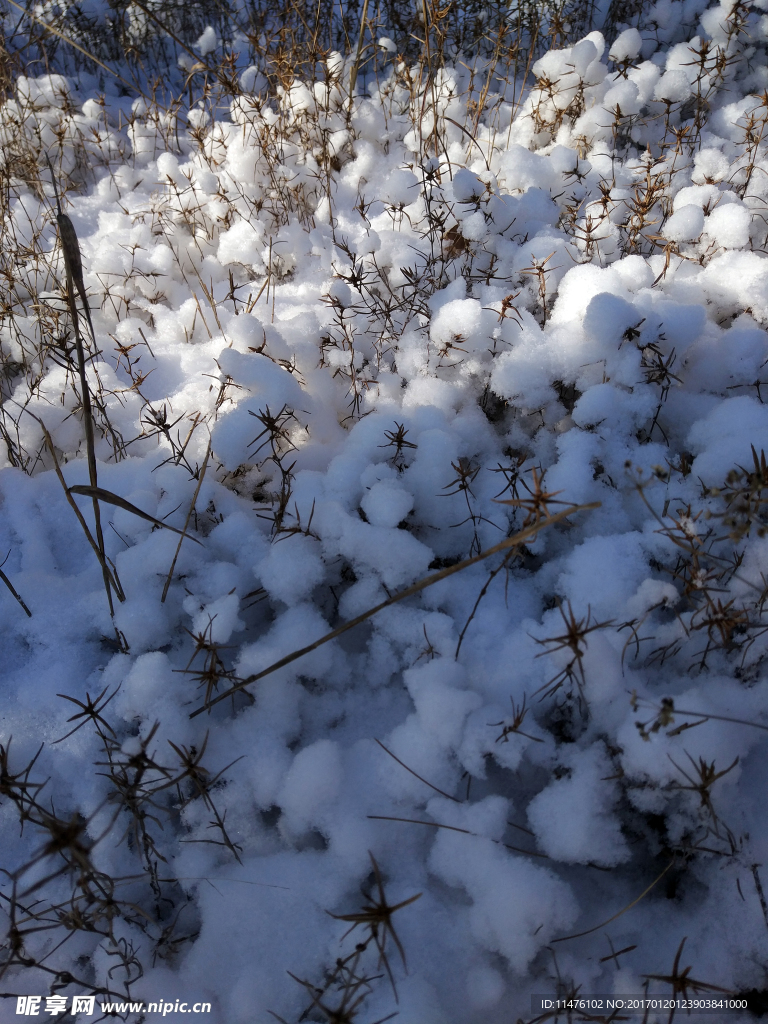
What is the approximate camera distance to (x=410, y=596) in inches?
56.1

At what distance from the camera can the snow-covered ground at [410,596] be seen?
3.61ft

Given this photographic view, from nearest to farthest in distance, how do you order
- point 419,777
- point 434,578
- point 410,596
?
point 434,578
point 419,777
point 410,596

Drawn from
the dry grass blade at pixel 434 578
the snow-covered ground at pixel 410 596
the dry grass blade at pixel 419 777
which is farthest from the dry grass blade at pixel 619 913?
the dry grass blade at pixel 434 578

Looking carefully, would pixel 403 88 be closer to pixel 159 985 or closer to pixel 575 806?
pixel 575 806

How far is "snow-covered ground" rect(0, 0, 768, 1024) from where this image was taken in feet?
3.61

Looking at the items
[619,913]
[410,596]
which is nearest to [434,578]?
[410,596]

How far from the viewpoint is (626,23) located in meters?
2.89

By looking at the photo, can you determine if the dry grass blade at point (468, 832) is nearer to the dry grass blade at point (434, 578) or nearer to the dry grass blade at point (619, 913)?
the dry grass blade at point (619, 913)

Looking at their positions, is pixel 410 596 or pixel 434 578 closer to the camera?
pixel 434 578

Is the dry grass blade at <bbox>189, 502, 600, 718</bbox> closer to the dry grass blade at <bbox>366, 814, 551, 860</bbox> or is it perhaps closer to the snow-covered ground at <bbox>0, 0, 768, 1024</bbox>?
the snow-covered ground at <bbox>0, 0, 768, 1024</bbox>

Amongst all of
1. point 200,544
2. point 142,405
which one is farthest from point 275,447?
point 142,405

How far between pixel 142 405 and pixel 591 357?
1.36 metres

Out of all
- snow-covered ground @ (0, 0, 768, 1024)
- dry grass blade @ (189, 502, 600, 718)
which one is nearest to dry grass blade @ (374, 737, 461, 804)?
snow-covered ground @ (0, 0, 768, 1024)

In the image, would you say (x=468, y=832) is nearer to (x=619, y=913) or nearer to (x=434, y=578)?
(x=619, y=913)
